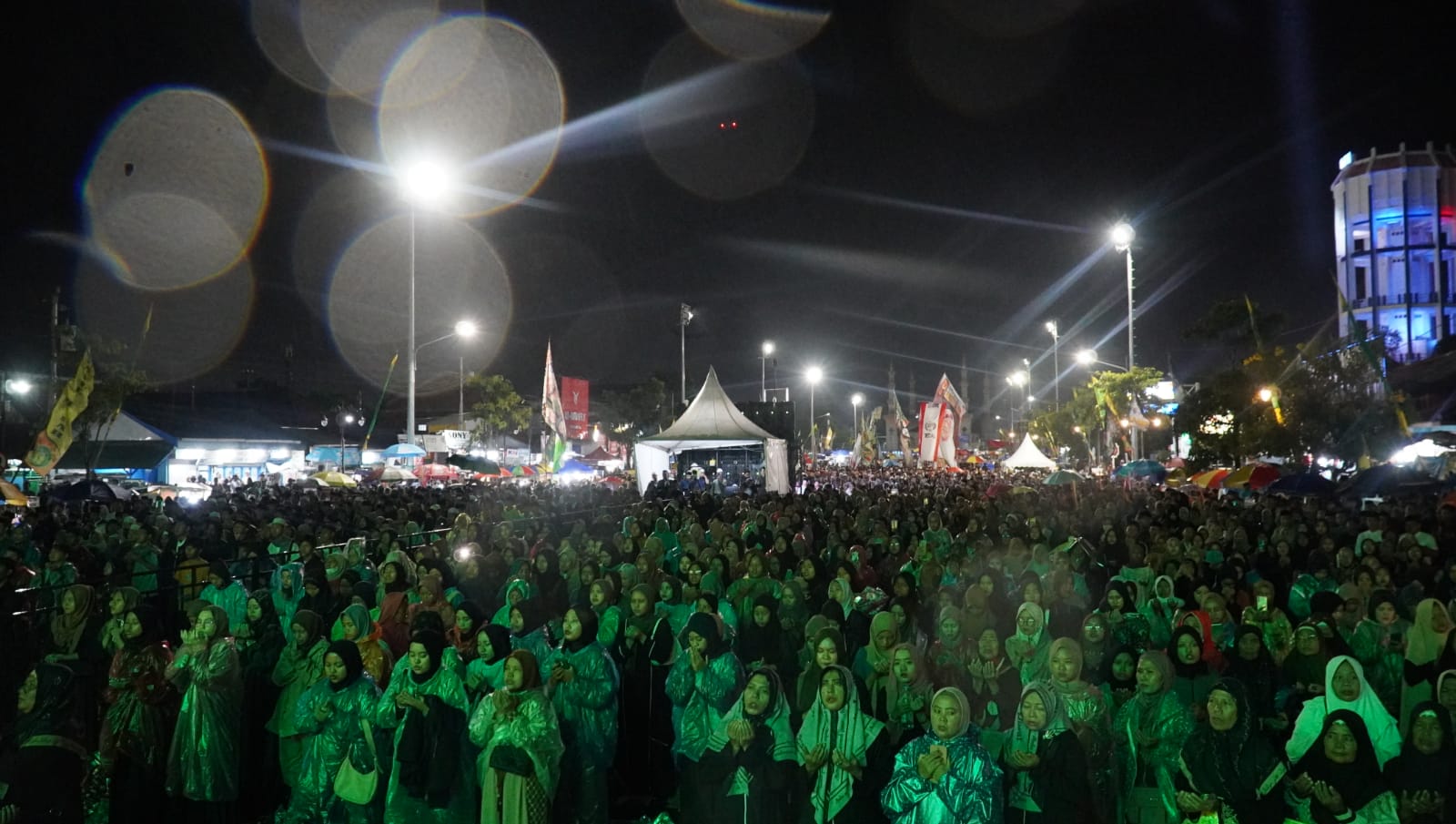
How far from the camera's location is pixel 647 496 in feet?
69.2

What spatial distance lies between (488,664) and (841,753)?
2.12 m

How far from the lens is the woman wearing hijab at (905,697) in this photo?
5.70 meters

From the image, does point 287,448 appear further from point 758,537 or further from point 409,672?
point 409,672

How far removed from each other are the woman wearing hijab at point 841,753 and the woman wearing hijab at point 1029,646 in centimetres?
144

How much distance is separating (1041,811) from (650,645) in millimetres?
3026

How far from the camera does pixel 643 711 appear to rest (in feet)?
23.4

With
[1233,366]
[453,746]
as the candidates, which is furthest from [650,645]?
[1233,366]

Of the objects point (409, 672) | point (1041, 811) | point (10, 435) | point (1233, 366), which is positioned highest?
point (1233, 366)

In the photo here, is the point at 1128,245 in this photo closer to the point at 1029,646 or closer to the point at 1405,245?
the point at 1029,646

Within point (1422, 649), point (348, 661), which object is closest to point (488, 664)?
point (348, 661)

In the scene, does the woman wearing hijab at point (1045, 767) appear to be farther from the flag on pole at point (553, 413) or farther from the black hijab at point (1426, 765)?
the flag on pole at point (553, 413)

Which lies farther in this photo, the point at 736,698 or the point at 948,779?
the point at 736,698

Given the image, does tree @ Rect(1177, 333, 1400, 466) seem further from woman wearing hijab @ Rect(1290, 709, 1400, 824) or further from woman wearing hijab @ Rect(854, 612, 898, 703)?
woman wearing hijab @ Rect(1290, 709, 1400, 824)

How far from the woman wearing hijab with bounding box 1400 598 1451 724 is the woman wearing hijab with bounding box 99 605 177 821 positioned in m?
7.20
